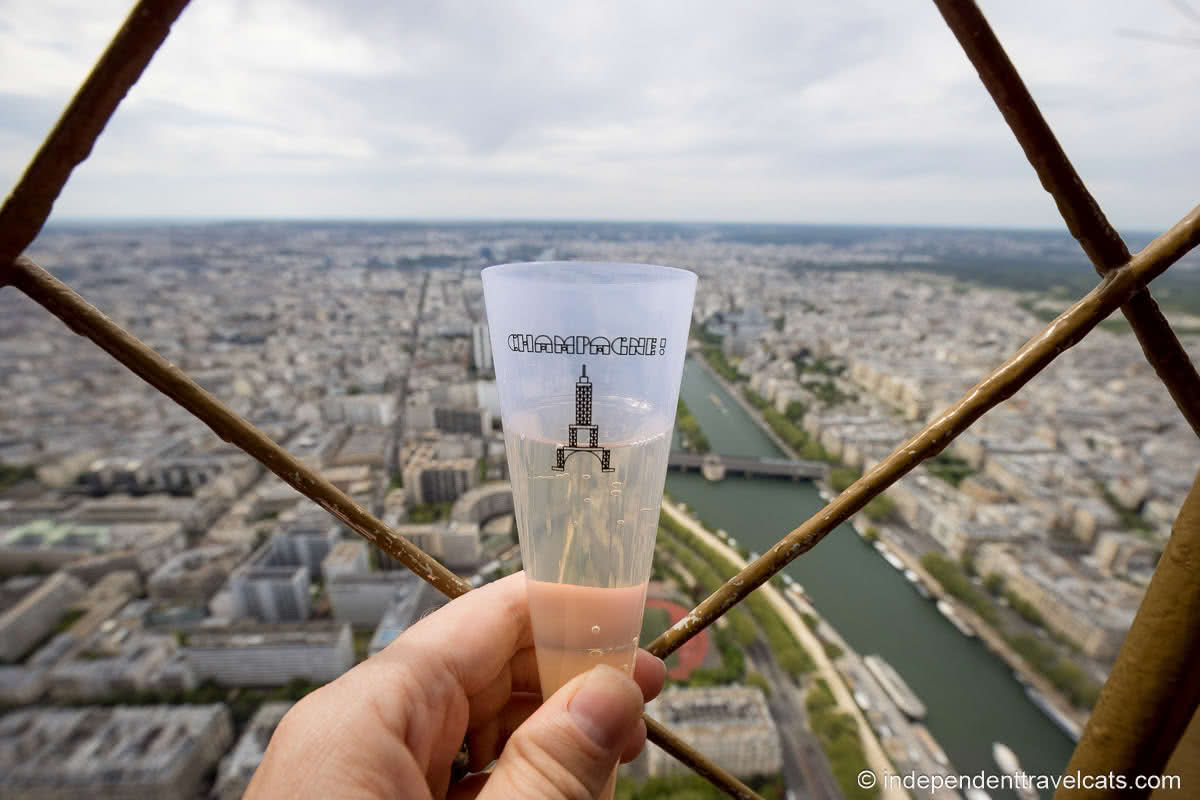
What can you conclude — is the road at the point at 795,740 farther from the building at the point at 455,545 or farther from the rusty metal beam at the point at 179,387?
the rusty metal beam at the point at 179,387

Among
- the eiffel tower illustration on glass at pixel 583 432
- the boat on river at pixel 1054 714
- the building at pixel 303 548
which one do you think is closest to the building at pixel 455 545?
the building at pixel 303 548

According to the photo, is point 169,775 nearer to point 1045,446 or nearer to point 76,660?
point 76,660

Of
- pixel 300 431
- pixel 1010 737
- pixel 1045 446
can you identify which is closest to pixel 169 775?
pixel 1010 737

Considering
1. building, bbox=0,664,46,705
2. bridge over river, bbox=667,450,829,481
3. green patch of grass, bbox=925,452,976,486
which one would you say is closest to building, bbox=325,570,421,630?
building, bbox=0,664,46,705

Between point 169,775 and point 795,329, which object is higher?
point 795,329

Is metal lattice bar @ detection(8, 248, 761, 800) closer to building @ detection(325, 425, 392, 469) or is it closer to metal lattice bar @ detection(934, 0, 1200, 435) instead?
metal lattice bar @ detection(934, 0, 1200, 435)

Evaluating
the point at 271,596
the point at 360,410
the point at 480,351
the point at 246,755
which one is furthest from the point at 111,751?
the point at 480,351
